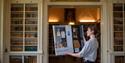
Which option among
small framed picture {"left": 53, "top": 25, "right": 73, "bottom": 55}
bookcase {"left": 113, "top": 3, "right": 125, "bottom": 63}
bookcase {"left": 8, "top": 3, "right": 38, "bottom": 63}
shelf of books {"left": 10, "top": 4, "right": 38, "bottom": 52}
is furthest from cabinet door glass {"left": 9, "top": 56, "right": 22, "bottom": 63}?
bookcase {"left": 113, "top": 3, "right": 125, "bottom": 63}

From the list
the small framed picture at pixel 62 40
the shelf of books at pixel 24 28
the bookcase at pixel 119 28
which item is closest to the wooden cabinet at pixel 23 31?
the shelf of books at pixel 24 28

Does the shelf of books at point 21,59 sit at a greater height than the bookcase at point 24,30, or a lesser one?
lesser

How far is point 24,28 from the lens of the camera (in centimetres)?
694

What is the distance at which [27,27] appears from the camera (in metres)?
6.95

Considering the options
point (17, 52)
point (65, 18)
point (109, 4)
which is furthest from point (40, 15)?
point (65, 18)

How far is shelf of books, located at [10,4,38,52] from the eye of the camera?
693cm

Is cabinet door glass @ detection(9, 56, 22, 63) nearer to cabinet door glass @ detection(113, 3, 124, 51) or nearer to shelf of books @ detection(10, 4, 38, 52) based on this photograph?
shelf of books @ detection(10, 4, 38, 52)

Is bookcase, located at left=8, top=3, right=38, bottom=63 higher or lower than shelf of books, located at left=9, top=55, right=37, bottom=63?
higher

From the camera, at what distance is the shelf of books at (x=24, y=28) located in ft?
22.7

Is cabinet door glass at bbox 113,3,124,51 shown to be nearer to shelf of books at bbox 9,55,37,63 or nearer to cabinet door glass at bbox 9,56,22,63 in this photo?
shelf of books at bbox 9,55,37,63

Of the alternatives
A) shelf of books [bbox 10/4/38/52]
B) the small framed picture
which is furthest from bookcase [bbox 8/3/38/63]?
the small framed picture

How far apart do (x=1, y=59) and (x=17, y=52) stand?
40cm

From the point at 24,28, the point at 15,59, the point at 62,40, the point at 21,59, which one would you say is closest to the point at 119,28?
the point at 62,40

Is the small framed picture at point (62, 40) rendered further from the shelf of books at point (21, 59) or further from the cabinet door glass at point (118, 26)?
the cabinet door glass at point (118, 26)
